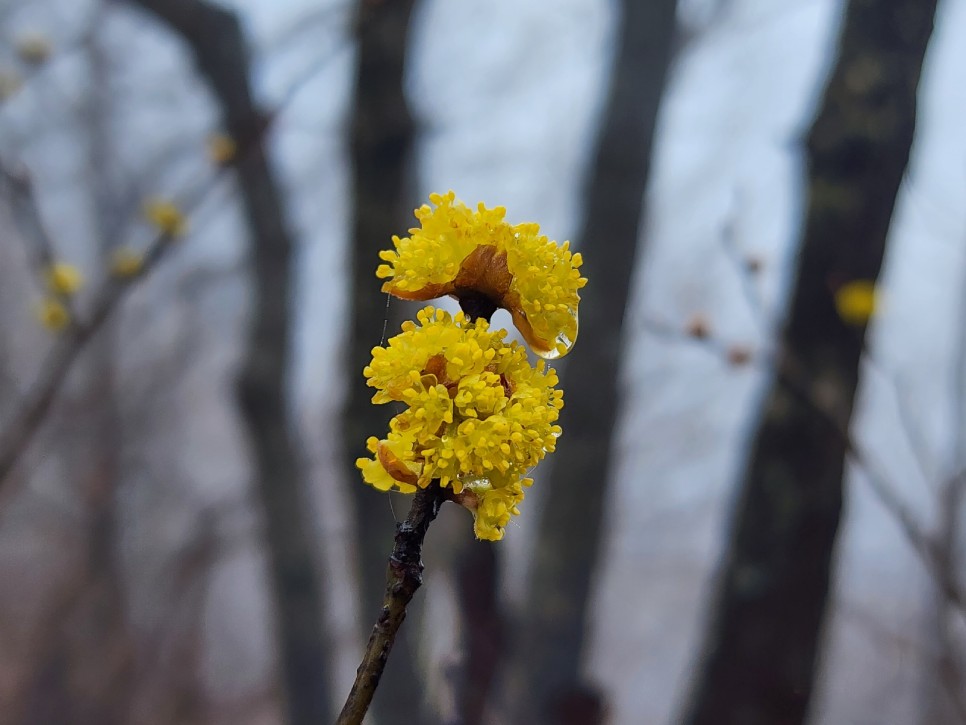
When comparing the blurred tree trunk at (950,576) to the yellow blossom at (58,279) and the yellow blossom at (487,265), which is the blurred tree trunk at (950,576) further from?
the yellow blossom at (58,279)

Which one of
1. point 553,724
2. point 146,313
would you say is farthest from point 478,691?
point 146,313

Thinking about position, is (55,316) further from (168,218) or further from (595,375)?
(595,375)

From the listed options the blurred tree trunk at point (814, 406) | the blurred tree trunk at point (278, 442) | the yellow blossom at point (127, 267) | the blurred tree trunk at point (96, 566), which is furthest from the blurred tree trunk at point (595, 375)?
the blurred tree trunk at point (96, 566)

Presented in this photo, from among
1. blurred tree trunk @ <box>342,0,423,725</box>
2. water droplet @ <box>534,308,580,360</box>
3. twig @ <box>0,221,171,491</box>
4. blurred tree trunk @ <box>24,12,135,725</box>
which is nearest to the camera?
water droplet @ <box>534,308,580,360</box>

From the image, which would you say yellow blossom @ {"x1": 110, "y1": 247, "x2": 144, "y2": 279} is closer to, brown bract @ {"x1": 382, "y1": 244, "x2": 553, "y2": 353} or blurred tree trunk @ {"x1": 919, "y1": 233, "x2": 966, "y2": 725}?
brown bract @ {"x1": 382, "y1": 244, "x2": 553, "y2": 353}

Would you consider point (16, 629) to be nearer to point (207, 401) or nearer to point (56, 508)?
point (56, 508)

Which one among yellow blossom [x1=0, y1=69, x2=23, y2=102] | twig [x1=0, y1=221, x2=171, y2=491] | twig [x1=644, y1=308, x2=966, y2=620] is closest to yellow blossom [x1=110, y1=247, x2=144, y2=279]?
twig [x1=0, y1=221, x2=171, y2=491]
